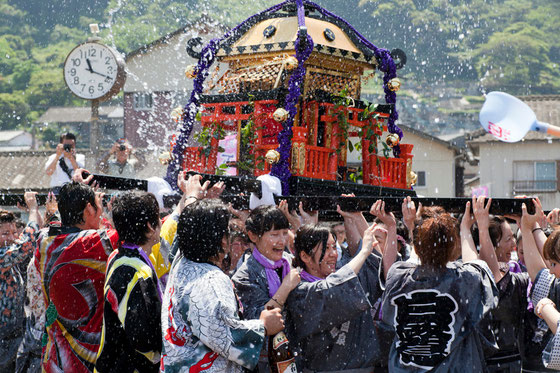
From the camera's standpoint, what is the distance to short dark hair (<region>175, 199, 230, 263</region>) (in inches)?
166

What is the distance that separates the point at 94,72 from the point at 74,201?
12.5 meters

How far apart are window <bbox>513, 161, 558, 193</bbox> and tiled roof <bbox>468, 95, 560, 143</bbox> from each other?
141cm

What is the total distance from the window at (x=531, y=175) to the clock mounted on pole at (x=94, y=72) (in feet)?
71.9

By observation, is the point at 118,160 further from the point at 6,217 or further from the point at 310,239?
the point at 310,239

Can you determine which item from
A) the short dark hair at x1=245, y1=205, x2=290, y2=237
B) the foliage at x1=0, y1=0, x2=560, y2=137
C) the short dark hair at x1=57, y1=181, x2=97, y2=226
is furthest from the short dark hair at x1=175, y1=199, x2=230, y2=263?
the foliage at x1=0, y1=0, x2=560, y2=137

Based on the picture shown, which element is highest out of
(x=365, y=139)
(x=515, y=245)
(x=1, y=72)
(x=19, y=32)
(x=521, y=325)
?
(x=19, y=32)

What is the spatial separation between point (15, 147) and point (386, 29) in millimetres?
42749

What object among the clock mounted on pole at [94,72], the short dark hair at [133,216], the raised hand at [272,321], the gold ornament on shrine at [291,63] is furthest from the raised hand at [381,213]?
the clock mounted on pole at [94,72]

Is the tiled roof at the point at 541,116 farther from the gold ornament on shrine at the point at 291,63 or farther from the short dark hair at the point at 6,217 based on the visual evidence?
the short dark hair at the point at 6,217

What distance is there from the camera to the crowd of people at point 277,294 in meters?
4.14

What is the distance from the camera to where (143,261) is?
14.9 ft

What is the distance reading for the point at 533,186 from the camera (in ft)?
112

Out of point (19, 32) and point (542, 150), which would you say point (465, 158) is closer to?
point (542, 150)

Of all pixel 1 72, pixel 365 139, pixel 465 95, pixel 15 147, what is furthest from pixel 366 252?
pixel 465 95
